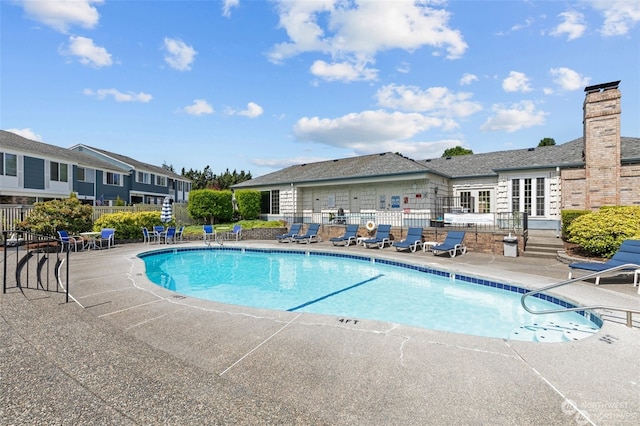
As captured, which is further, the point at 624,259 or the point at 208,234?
the point at 208,234

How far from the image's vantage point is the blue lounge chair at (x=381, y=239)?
1595cm

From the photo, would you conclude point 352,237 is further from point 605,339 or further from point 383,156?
point 605,339

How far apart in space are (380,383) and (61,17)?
1427 cm

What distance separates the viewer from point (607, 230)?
33.2ft

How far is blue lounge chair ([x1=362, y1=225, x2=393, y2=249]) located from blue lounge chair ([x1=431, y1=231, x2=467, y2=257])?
302 centimetres

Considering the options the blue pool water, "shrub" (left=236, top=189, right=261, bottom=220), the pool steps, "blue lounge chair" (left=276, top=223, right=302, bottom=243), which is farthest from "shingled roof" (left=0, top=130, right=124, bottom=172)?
the pool steps

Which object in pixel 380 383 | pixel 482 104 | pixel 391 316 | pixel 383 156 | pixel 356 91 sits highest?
pixel 356 91

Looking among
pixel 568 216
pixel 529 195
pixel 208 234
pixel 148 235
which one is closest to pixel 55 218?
pixel 148 235

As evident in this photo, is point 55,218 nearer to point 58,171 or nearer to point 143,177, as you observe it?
point 58,171

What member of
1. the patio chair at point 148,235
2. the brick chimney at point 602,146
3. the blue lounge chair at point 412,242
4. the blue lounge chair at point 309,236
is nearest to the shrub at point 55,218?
the patio chair at point 148,235

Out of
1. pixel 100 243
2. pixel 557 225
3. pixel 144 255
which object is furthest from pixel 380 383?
pixel 557 225

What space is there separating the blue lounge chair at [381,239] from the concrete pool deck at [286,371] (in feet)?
35.4

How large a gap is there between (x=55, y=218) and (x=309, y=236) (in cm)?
1265

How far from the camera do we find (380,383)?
3.16 metres
